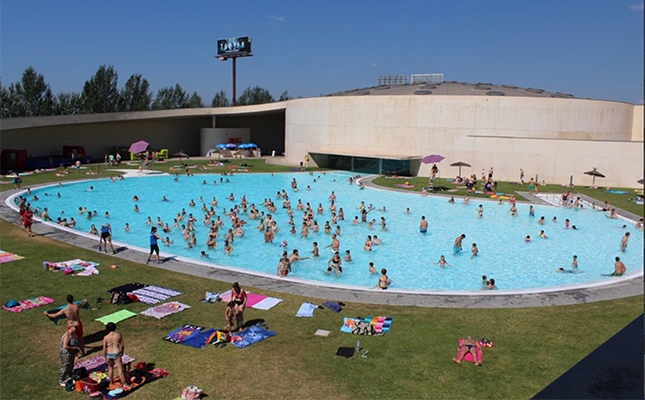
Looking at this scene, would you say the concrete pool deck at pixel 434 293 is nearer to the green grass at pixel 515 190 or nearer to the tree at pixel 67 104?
the green grass at pixel 515 190

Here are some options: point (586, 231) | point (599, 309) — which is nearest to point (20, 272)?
point (599, 309)

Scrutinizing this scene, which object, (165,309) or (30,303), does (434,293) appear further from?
(30,303)

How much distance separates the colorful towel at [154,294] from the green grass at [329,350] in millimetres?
259

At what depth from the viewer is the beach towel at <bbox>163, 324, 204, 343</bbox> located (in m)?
9.98

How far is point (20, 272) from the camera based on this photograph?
1403 cm

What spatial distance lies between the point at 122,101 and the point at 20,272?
59.3m

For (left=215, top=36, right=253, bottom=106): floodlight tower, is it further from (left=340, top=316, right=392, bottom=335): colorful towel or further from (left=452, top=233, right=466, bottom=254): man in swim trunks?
(left=340, top=316, right=392, bottom=335): colorful towel

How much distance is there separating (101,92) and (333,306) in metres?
62.1

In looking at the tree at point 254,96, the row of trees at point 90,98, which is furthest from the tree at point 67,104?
the tree at point 254,96

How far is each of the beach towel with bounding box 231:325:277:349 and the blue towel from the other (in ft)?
5.64

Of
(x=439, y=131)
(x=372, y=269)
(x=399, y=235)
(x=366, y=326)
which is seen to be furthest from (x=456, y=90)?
(x=366, y=326)

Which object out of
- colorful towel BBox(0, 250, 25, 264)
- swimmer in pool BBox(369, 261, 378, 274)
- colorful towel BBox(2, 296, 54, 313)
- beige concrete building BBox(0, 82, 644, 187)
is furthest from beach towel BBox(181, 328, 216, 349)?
beige concrete building BBox(0, 82, 644, 187)

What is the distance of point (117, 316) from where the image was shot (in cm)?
1111

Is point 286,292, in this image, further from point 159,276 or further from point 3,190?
point 3,190
